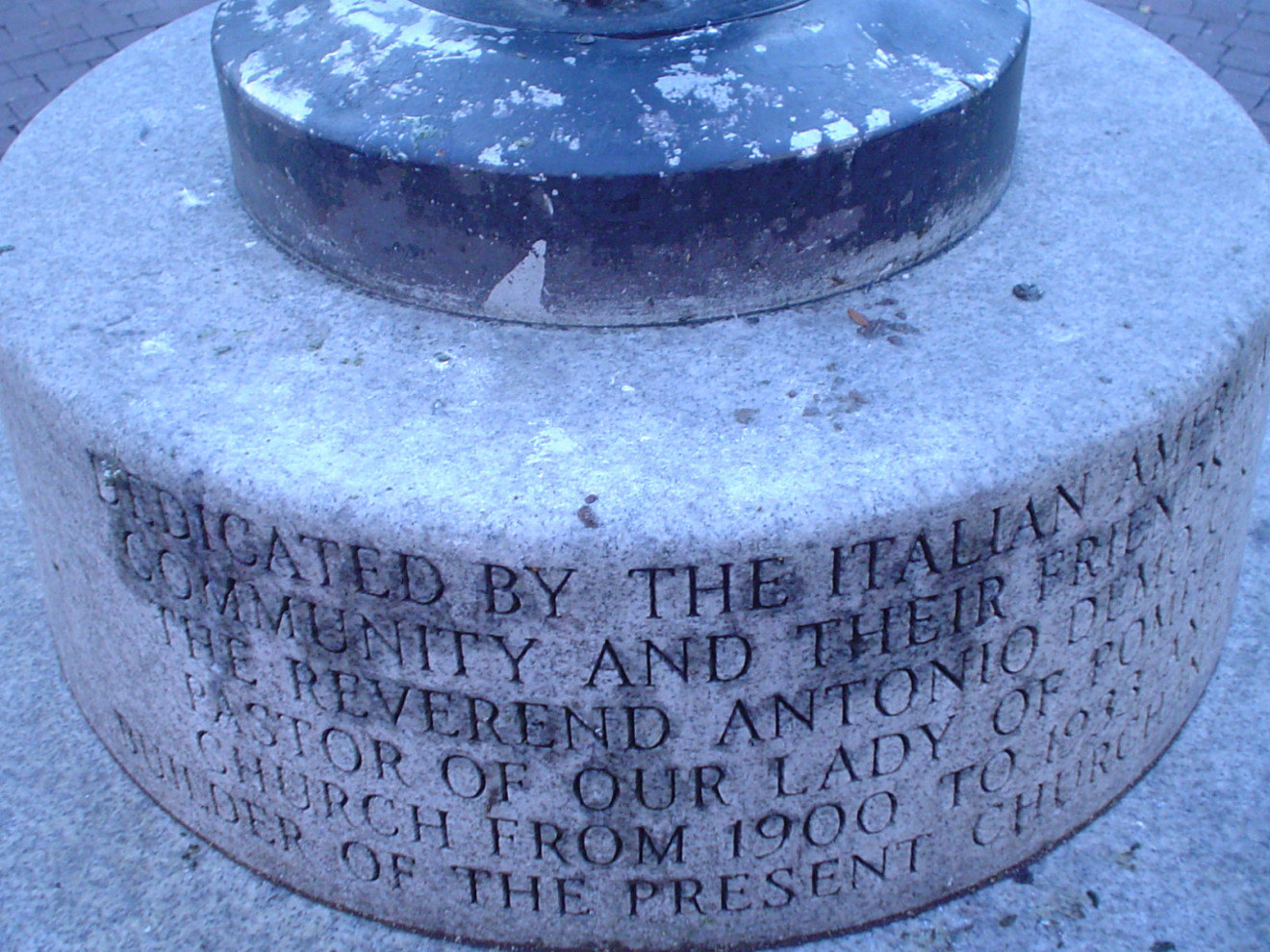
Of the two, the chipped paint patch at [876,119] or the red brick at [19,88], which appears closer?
the chipped paint patch at [876,119]

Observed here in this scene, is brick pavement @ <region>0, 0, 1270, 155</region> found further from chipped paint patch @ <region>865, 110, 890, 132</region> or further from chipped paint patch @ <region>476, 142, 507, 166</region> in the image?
chipped paint patch @ <region>476, 142, 507, 166</region>

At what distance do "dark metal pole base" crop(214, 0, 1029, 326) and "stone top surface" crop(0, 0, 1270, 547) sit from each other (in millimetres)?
76

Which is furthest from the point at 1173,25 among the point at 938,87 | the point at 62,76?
the point at 62,76

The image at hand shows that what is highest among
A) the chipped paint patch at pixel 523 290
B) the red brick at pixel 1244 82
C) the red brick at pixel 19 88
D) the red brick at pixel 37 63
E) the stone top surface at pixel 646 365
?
the chipped paint patch at pixel 523 290

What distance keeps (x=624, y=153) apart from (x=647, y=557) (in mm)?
634

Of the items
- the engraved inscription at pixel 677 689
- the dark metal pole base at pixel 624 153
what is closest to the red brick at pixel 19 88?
the dark metal pole base at pixel 624 153

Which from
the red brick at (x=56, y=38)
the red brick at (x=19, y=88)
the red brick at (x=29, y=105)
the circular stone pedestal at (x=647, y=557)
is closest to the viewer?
the circular stone pedestal at (x=647, y=557)

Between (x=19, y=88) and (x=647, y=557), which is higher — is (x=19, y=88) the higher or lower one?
the lower one

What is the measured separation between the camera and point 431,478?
1792 millimetres

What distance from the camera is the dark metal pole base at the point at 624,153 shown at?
1.96 m

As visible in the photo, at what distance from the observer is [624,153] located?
194cm

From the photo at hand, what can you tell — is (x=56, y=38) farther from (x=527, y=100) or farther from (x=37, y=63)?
(x=527, y=100)

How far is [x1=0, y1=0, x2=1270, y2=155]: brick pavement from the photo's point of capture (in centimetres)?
481

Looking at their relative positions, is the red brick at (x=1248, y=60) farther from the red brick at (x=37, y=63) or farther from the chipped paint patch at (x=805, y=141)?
the red brick at (x=37, y=63)
